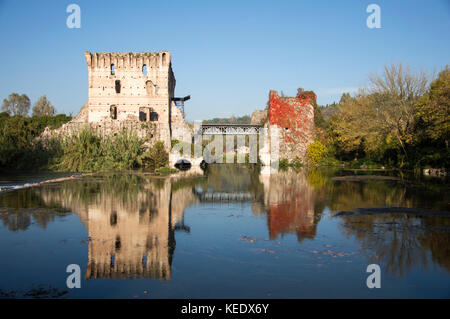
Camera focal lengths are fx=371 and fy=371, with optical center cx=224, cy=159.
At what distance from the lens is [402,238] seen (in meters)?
7.99

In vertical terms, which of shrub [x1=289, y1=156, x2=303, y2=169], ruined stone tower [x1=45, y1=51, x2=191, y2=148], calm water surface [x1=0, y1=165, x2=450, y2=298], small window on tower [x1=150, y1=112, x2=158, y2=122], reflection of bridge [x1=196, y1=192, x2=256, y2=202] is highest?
ruined stone tower [x1=45, y1=51, x2=191, y2=148]

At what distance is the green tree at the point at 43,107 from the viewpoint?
8056cm

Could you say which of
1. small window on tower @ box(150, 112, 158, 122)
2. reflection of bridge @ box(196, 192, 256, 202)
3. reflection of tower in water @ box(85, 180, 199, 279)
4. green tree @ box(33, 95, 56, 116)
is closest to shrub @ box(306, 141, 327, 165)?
small window on tower @ box(150, 112, 158, 122)

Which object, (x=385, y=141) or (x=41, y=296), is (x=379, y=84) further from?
(x=41, y=296)

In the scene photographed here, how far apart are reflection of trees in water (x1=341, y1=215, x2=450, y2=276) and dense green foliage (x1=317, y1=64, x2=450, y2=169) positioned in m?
16.6

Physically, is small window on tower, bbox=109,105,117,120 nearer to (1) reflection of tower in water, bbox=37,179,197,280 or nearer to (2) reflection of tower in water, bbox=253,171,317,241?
(1) reflection of tower in water, bbox=37,179,197,280

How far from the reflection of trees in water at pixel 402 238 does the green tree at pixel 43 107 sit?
272 ft

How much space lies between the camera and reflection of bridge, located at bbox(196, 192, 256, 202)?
1416 centimetres

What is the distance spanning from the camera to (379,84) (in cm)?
3100

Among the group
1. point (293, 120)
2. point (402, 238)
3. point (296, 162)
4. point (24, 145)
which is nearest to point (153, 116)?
point (24, 145)

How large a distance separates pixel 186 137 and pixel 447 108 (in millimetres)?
23640

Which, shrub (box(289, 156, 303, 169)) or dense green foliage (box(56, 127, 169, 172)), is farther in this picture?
shrub (box(289, 156, 303, 169))

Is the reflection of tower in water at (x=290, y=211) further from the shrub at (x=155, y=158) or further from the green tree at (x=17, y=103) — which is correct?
the green tree at (x=17, y=103)

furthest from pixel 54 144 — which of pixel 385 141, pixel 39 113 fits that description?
pixel 39 113
